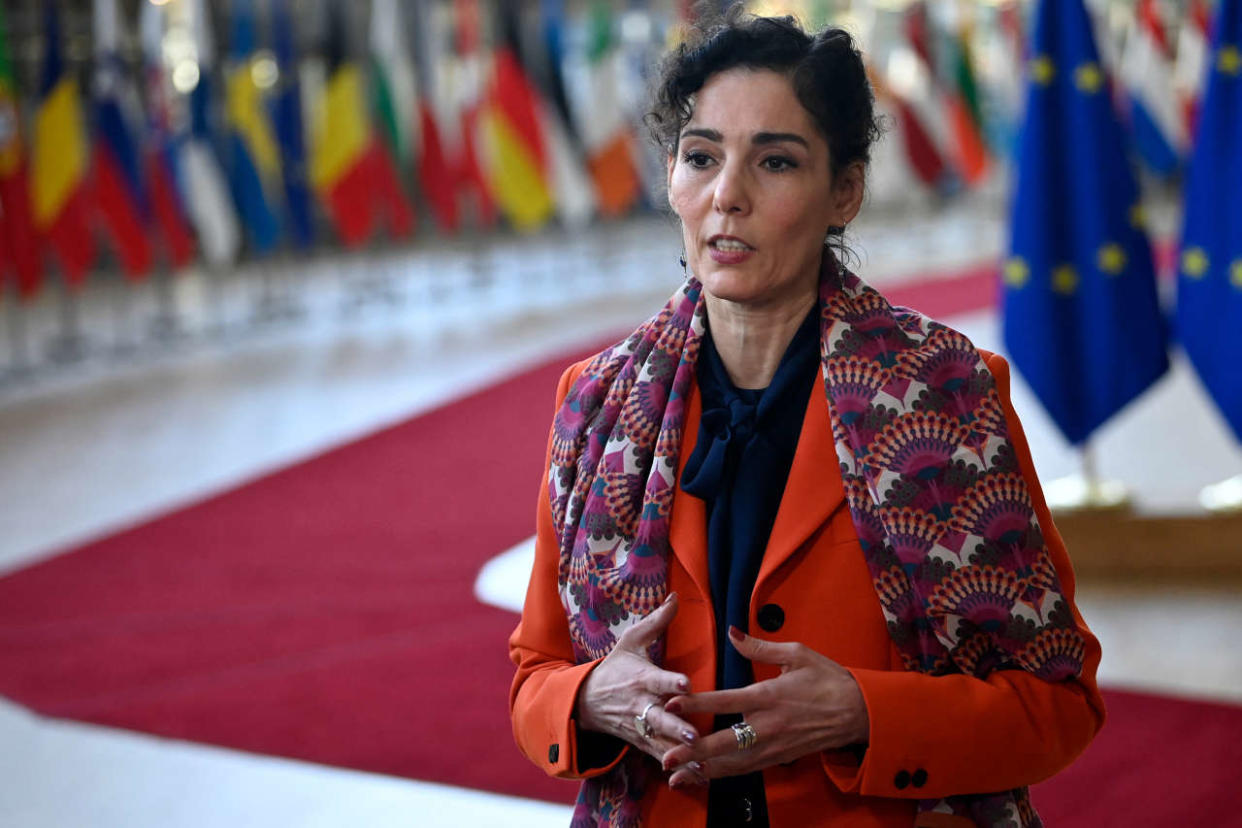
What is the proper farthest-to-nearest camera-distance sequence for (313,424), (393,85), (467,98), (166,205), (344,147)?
(467,98)
(393,85)
(344,147)
(166,205)
(313,424)

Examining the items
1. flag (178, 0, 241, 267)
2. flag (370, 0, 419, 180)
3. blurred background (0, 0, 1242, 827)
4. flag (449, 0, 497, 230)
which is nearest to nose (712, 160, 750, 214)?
blurred background (0, 0, 1242, 827)

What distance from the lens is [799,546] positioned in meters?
1.62

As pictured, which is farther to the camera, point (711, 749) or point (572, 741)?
point (572, 741)

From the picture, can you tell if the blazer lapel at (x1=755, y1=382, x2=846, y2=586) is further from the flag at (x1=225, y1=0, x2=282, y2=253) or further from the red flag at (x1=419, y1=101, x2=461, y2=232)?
the red flag at (x1=419, y1=101, x2=461, y2=232)

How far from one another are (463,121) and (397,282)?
310 cm

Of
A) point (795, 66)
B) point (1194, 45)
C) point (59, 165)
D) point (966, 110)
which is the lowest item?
point (966, 110)

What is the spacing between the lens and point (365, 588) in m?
5.07

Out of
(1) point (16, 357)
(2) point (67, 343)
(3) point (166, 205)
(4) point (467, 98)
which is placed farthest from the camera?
(4) point (467, 98)

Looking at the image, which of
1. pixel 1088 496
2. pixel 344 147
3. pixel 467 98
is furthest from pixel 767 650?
pixel 467 98

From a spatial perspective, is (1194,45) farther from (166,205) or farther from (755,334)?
(755,334)

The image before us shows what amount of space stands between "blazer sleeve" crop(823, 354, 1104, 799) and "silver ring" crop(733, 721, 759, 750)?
0.38 ft

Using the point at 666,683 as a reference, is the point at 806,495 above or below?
above

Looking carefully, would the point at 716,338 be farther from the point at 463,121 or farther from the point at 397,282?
the point at 397,282

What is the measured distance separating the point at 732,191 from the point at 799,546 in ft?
1.28
